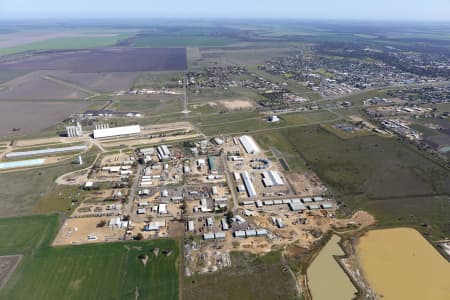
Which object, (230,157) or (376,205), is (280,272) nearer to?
(376,205)

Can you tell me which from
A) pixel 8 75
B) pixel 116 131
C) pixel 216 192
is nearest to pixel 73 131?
pixel 116 131

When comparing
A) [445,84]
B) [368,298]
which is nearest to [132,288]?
[368,298]

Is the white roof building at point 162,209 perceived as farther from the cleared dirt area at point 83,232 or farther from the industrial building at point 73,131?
the industrial building at point 73,131

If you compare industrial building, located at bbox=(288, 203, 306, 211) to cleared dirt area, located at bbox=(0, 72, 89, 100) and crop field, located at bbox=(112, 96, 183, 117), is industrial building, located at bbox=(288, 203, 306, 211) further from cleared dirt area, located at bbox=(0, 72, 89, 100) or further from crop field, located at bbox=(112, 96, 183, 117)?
cleared dirt area, located at bbox=(0, 72, 89, 100)

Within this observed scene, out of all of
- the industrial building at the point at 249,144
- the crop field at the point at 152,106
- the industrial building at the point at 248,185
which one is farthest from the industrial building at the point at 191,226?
the crop field at the point at 152,106

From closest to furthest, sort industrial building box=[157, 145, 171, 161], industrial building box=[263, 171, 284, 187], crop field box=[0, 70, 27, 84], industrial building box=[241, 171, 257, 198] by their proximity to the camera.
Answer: industrial building box=[241, 171, 257, 198], industrial building box=[263, 171, 284, 187], industrial building box=[157, 145, 171, 161], crop field box=[0, 70, 27, 84]

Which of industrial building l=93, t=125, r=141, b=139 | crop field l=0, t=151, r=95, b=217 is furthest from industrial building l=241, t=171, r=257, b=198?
industrial building l=93, t=125, r=141, b=139
